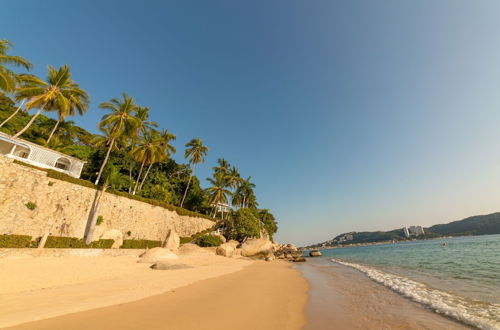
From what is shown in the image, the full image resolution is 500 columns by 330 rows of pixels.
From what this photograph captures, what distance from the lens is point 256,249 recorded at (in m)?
26.7

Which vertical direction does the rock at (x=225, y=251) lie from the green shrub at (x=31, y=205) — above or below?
below

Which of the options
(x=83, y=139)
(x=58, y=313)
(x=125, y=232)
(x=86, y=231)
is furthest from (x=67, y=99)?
(x=58, y=313)

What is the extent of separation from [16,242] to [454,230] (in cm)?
20155

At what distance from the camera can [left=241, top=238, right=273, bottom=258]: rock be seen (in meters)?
26.4

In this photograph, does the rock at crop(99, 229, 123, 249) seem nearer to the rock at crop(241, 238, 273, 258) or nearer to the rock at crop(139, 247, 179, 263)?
the rock at crop(139, 247, 179, 263)

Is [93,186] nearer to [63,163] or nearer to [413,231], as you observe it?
[63,163]

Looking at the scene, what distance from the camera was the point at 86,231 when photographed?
1816 centimetres

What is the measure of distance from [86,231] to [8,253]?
268 inches

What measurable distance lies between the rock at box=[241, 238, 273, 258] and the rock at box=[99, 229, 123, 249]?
1443 centimetres

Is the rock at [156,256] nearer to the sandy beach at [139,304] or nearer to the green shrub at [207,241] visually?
the sandy beach at [139,304]

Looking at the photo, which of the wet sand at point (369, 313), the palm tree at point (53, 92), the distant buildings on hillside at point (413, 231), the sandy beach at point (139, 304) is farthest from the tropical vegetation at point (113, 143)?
Result: the distant buildings on hillside at point (413, 231)

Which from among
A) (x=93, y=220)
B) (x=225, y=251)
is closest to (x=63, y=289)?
(x=93, y=220)

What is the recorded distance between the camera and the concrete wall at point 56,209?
45.7 feet

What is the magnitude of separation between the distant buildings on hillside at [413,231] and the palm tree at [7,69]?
207 meters
